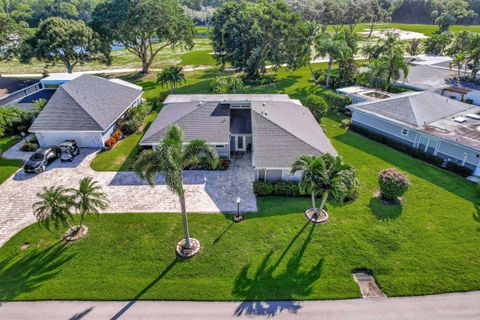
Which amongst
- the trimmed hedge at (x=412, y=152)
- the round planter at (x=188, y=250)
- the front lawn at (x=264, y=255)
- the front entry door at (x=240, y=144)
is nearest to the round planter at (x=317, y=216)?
the front lawn at (x=264, y=255)

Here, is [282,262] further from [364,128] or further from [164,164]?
[364,128]

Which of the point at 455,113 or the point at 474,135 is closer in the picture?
the point at 474,135

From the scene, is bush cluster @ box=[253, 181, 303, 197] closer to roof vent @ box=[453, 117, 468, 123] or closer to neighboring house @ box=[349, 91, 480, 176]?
neighboring house @ box=[349, 91, 480, 176]

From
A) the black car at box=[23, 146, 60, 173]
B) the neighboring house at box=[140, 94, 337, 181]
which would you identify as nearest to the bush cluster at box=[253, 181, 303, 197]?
the neighboring house at box=[140, 94, 337, 181]

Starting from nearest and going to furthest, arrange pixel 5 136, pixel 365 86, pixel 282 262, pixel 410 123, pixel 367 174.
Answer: pixel 282 262 < pixel 367 174 < pixel 410 123 < pixel 5 136 < pixel 365 86

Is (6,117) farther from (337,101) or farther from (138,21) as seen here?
(337,101)

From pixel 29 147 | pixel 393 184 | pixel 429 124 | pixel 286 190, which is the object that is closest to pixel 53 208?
pixel 286 190

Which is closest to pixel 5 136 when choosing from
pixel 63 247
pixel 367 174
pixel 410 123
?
pixel 63 247
